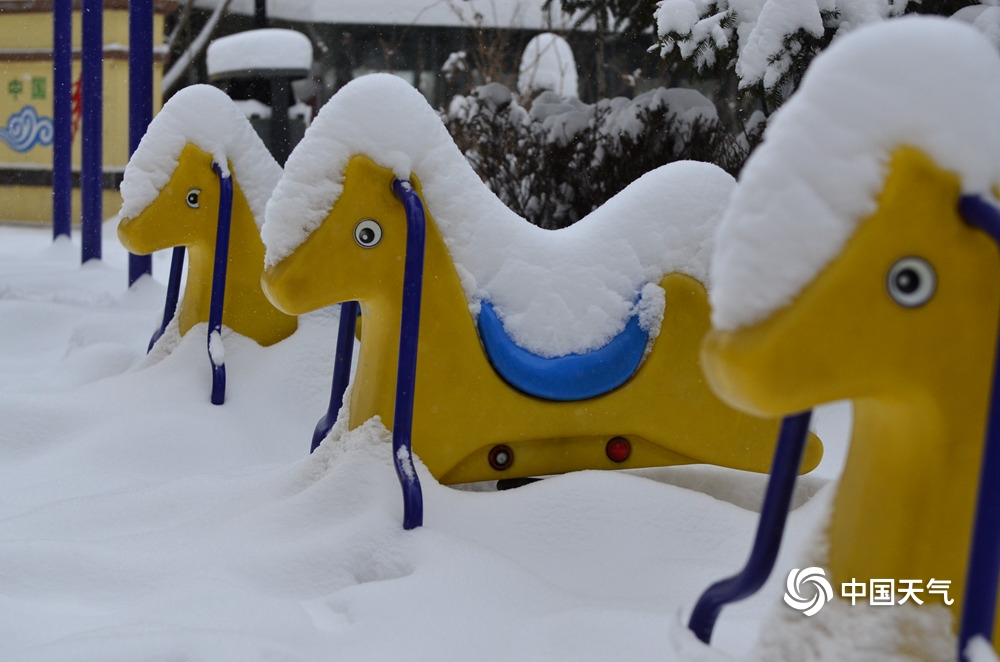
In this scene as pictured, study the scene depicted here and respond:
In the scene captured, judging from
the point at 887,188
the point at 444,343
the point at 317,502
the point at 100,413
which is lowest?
the point at 100,413

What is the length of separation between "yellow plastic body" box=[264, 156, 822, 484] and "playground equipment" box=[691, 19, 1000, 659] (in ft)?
4.09

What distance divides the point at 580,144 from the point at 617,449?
9.14ft

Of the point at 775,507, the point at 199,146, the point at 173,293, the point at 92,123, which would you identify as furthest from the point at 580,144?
the point at 775,507

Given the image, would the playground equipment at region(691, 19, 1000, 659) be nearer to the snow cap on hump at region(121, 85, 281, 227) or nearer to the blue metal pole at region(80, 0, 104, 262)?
the snow cap on hump at region(121, 85, 281, 227)

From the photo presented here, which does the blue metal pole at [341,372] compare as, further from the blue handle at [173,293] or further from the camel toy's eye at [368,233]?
the blue handle at [173,293]

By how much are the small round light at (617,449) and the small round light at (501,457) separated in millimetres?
246

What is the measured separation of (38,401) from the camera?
11.7 ft

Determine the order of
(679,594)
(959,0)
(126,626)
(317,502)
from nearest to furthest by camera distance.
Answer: (126,626) < (679,594) < (317,502) < (959,0)

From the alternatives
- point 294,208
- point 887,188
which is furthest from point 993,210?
point 294,208

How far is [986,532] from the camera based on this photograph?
1281 mm

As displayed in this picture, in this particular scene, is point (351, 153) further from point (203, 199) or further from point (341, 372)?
point (203, 199)

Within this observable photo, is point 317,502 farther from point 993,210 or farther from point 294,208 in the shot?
point 993,210

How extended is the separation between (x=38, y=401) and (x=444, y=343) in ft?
5.75

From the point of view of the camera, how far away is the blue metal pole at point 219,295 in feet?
12.0
